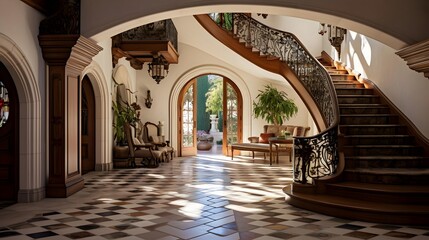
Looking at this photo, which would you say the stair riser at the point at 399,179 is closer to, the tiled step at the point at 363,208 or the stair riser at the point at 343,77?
the tiled step at the point at 363,208

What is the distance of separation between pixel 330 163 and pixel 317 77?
3.09 m

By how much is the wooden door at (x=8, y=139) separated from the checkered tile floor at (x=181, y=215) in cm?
59

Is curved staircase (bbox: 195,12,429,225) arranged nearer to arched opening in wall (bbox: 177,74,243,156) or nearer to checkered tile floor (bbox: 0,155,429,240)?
checkered tile floor (bbox: 0,155,429,240)

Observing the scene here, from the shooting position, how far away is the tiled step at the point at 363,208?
5078 millimetres

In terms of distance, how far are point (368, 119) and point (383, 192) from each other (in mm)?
3172

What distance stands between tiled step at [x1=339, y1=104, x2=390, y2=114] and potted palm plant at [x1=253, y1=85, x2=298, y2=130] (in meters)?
4.08

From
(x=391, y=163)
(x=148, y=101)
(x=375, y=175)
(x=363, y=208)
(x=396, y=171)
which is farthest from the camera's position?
(x=148, y=101)

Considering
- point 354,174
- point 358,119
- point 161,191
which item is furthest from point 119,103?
point 354,174

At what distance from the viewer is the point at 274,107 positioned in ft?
42.8

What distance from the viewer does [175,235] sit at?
15.0 ft

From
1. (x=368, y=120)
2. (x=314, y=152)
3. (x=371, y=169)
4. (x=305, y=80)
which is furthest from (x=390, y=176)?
(x=305, y=80)

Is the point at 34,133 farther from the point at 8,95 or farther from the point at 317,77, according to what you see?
the point at 317,77

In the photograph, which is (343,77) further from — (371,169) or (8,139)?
(8,139)

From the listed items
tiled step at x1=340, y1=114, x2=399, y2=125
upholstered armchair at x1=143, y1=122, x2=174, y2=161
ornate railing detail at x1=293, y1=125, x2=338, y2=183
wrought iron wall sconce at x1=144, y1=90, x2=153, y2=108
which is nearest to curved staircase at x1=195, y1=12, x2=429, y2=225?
tiled step at x1=340, y1=114, x2=399, y2=125
